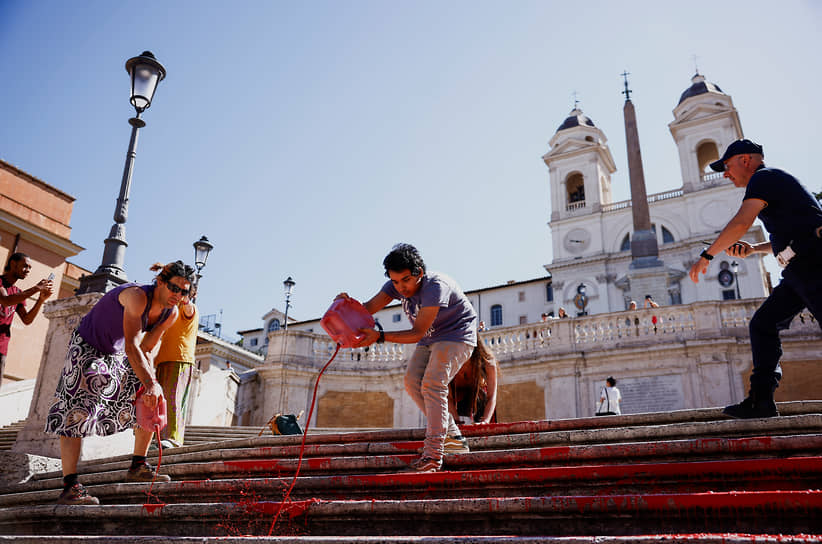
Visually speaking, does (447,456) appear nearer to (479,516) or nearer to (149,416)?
(479,516)

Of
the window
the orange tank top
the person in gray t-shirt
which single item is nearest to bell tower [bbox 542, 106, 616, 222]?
the window

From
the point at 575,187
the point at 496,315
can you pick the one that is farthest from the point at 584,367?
the point at 575,187

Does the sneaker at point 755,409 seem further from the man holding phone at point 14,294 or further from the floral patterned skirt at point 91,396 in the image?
the man holding phone at point 14,294

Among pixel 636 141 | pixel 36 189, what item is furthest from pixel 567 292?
pixel 36 189

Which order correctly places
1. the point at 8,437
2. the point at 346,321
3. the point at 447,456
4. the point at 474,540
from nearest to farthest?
1. the point at 474,540
2. the point at 346,321
3. the point at 447,456
4. the point at 8,437

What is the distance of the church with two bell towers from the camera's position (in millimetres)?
40062

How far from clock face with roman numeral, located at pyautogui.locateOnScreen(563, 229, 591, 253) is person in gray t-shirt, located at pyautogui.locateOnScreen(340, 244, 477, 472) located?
43.4m

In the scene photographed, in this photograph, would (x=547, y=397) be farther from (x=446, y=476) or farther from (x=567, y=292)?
(x=567, y=292)

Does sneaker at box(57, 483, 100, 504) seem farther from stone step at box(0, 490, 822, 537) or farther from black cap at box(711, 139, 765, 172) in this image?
black cap at box(711, 139, 765, 172)

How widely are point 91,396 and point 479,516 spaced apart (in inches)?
123

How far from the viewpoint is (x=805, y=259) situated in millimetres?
4031

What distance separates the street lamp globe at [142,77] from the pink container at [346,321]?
535 cm

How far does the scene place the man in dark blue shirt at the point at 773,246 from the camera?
4031 mm

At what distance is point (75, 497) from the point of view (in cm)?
439
